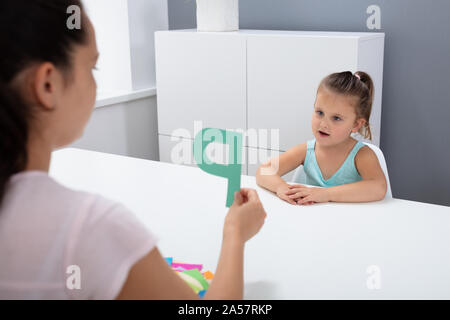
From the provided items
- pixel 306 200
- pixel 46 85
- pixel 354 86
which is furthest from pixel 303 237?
pixel 354 86

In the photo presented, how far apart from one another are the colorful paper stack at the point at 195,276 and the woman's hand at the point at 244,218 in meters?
0.11

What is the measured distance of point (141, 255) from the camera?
60 centimetres

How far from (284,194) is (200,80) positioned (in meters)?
1.37

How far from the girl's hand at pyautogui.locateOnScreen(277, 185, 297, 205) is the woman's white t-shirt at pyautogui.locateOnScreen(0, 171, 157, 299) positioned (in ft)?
2.35

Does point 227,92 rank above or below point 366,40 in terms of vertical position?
below

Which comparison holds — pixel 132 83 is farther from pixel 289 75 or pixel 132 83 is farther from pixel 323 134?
pixel 323 134

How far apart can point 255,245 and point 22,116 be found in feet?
1.92

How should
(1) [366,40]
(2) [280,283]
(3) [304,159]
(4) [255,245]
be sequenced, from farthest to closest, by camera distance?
(1) [366,40], (3) [304,159], (4) [255,245], (2) [280,283]

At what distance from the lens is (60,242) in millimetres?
568

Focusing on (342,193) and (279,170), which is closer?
(342,193)

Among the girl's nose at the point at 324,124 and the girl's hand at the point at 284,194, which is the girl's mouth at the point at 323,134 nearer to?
the girl's nose at the point at 324,124
